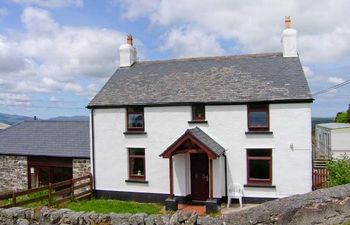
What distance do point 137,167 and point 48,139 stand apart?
24.0 ft

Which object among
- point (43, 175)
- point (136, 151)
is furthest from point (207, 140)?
point (43, 175)

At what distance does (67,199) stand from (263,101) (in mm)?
10562

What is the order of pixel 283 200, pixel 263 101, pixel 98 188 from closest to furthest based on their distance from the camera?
pixel 283 200 → pixel 263 101 → pixel 98 188

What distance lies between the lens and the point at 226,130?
56.0ft

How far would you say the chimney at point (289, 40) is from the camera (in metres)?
18.2

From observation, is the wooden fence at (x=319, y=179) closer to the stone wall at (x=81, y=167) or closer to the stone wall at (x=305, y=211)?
the stone wall at (x=305, y=211)

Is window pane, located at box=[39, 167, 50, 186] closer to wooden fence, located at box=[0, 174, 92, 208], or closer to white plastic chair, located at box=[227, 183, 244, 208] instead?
wooden fence, located at box=[0, 174, 92, 208]

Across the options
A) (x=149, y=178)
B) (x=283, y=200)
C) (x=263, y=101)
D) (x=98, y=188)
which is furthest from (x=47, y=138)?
(x=283, y=200)

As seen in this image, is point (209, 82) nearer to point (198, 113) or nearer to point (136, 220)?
point (198, 113)

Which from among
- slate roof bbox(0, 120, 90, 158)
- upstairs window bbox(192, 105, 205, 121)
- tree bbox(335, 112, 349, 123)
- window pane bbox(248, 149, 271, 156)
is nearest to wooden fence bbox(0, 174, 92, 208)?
slate roof bbox(0, 120, 90, 158)

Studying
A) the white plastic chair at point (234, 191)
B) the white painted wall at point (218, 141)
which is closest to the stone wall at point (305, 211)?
the white painted wall at point (218, 141)

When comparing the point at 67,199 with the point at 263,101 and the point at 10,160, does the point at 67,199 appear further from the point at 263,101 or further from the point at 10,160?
the point at 263,101

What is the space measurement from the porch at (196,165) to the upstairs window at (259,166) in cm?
123

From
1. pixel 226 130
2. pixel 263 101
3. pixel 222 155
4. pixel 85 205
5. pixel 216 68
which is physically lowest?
pixel 85 205
